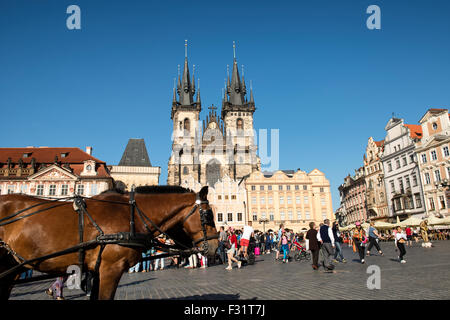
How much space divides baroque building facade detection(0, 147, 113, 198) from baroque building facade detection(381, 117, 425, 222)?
136ft

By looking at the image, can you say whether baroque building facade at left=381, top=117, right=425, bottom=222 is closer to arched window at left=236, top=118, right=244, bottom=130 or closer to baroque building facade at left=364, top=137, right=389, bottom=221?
baroque building facade at left=364, top=137, right=389, bottom=221

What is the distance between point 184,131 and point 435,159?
51.4m

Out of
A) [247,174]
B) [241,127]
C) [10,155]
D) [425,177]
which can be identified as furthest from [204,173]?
[425,177]

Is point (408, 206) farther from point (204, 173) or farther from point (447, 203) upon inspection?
point (204, 173)

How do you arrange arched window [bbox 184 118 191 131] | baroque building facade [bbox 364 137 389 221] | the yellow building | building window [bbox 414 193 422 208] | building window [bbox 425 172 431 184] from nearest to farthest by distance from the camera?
building window [bbox 425 172 431 184]
building window [bbox 414 193 422 208]
baroque building facade [bbox 364 137 389 221]
the yellow building
arched window [bbox 184 118 191 131]

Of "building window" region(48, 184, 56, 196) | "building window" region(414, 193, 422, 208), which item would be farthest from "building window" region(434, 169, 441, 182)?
"building window" region(48, 184, 56, 196)

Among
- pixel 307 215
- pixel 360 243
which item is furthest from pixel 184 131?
pixel 360 243

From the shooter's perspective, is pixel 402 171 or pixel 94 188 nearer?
pixel 94 188

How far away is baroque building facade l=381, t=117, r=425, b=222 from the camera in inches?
1754

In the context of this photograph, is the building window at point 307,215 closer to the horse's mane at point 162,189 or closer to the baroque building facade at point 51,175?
the baroque building facade at point 51,175

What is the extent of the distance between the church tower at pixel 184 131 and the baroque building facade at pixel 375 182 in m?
34.9

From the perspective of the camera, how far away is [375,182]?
55594mm

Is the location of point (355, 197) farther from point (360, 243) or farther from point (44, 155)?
point (44, 155)
